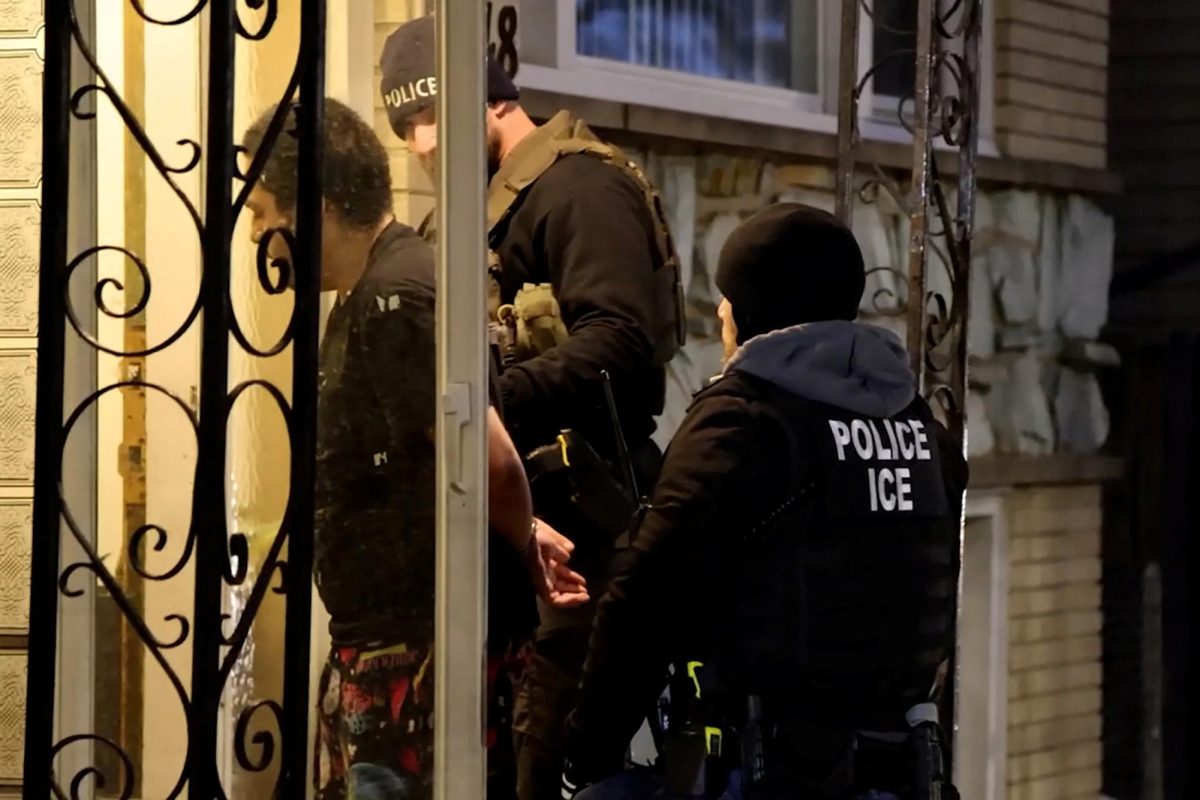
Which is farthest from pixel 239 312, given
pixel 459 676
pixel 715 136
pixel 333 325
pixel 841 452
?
pixel 715 136

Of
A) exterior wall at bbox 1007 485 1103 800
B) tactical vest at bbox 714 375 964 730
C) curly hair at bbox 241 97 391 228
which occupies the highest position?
curly hair at bbox 241 97 391 228

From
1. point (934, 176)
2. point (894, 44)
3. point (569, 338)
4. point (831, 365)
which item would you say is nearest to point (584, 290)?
point (569, 338)

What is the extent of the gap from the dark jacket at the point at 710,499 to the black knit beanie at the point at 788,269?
0.20 ft

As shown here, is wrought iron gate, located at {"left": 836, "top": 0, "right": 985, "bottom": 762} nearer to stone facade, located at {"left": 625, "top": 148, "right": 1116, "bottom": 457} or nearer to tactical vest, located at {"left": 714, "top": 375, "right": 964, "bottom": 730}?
stone facade, located at {"left": 625, "top": 148, "right": 1116, "bottom": 457}

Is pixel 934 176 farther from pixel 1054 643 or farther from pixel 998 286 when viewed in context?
pixel 1054 643

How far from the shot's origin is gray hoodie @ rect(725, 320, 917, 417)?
242 cm

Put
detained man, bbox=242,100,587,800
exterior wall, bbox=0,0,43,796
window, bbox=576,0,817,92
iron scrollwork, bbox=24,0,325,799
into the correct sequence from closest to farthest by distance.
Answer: iron scrollwork, bbox=24,0,325,799 → detained man, bbox=242,100,587,800 → exterior wall, bbox=0,0,43,796 → window, bbox=576,0,817,92

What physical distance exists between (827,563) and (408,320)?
0.71m

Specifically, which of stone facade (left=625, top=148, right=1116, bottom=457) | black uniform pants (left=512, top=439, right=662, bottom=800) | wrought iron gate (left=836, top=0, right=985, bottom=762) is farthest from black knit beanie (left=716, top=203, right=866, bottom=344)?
stone facade (left=625, top=148, right=1116, bottom=457)

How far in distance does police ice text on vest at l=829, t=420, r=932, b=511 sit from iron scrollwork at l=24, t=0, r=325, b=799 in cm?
78

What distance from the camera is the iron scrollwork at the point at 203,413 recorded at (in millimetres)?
2180

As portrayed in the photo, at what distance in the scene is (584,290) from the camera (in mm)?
2703

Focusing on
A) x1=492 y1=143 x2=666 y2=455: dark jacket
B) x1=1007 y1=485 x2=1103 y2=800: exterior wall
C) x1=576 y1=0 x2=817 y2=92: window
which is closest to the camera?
x1=492 y1=143 x2=666 y2=455: dark jacket

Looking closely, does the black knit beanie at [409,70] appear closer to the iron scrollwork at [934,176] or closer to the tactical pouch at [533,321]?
the tactical pouch at [533,321]
